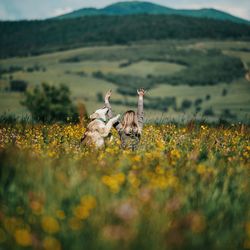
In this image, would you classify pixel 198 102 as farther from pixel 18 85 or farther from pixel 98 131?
pixel 98 131

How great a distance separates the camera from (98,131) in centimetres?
955

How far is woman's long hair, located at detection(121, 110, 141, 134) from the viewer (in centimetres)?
995

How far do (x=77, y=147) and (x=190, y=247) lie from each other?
5365 mm

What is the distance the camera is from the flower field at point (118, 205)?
3.82m

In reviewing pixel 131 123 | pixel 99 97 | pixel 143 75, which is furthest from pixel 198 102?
pixel 131 123

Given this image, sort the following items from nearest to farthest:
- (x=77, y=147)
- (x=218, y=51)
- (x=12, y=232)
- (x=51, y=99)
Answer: (x=12, y=232), (x=77, y=147), (x=51, y=99), (x=218, y=51)

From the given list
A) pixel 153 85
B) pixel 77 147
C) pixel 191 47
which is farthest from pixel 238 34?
pixel 77 147

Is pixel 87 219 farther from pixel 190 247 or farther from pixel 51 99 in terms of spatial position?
pixel 51 99

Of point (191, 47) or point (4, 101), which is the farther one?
point (191, 47)

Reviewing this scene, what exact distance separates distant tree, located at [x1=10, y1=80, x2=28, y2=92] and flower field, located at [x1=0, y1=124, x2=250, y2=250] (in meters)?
102

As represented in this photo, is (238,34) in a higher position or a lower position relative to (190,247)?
higher

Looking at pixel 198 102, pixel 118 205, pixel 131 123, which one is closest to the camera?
pixel 118 205

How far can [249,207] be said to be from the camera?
5.21m

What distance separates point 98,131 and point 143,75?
14274 centimetres
